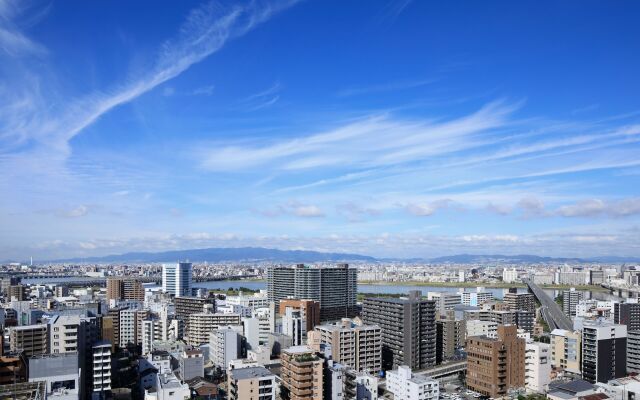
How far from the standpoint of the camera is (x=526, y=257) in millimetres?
99625

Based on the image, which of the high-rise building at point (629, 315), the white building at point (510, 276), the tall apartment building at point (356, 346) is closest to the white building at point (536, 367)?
the tall apartment building at point (356, 346)

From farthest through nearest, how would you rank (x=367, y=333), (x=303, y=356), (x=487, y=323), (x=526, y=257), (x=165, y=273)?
(x=526, y=257), (x=165, y=273), (x=487, y=323), (x=367, y=333), (x=303, y=356)

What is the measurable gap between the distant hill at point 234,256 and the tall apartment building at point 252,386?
8870 centimetres

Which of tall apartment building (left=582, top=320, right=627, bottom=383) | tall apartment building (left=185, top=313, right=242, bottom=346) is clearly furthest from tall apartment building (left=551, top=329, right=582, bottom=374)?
tall apartment building (left=185, top=313, right=242, bottom=346)

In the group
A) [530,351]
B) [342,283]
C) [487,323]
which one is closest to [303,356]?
[530,351]

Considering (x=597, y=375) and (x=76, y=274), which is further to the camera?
(x=76, y=274)

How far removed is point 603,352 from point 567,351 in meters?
1.24

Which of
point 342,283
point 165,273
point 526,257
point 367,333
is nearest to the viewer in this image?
point 367,333

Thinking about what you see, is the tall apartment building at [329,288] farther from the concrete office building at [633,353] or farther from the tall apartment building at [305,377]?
the tall apartment building at [305,377]

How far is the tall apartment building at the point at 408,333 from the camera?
11.4 metres

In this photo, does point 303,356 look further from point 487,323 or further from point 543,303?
point 543,303

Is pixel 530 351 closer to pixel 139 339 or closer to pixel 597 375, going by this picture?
pixel 597 375

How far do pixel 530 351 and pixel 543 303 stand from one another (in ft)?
48.8

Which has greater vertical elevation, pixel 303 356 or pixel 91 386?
pixel 303 356
